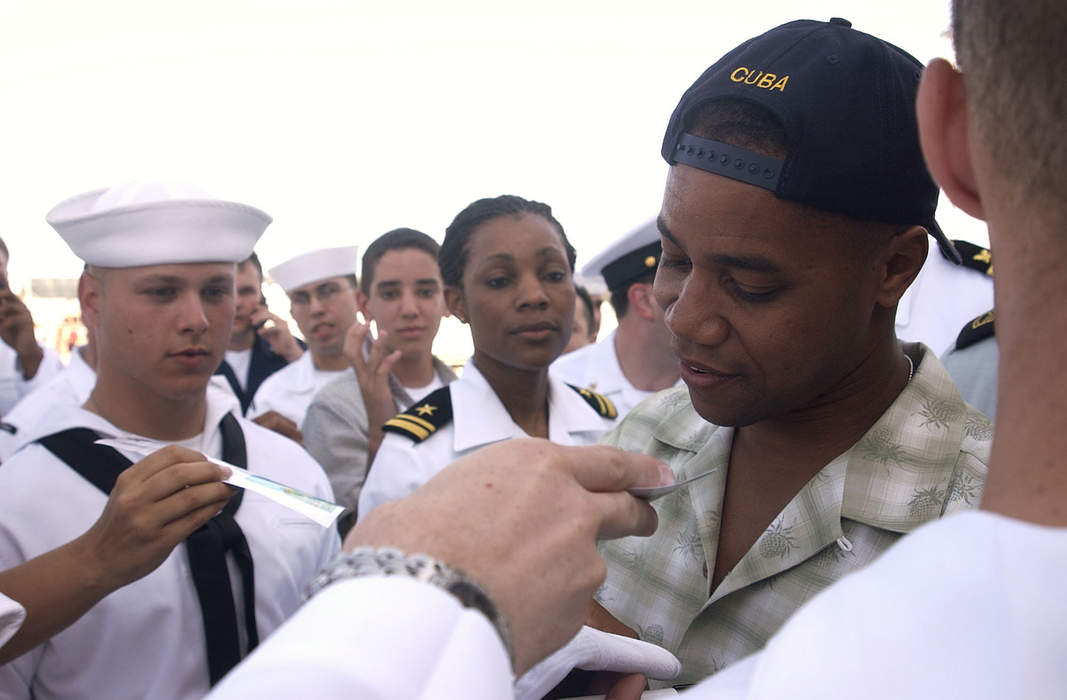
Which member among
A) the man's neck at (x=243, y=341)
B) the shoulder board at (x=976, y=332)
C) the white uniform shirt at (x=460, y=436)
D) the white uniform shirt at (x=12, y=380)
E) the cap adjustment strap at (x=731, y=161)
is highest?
the cap adjustment strap at (x=731, y=161)

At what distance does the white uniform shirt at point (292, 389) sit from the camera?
568 centimetres

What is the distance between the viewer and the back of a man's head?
0.67 m

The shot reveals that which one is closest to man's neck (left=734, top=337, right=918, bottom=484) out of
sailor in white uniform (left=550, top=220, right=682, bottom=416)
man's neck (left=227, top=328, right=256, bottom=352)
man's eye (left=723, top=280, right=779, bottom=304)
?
man's eye (left=723, top=280, right=779, bottom=304)

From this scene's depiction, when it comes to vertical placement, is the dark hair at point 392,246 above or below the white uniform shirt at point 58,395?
above

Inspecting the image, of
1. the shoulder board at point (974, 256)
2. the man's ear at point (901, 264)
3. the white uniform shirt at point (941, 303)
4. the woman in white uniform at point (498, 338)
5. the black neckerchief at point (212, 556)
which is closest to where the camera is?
the man's ear at point (901, 264)

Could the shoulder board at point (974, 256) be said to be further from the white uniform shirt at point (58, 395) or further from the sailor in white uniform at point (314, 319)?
the sailor in white uniform at point (314, 319)

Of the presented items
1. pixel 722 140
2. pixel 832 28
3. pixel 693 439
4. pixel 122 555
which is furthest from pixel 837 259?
pixel 122 555

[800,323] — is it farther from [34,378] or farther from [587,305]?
[587,305]

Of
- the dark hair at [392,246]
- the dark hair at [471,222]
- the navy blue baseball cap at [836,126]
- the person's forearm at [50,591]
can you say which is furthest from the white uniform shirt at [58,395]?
the navy blue baseball cap at [836,126]

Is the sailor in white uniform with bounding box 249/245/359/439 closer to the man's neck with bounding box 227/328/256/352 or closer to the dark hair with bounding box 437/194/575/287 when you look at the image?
the man's neck with bounding box 227/328/256/352

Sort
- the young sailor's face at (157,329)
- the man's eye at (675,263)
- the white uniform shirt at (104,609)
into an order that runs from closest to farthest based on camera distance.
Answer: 1. the man's eye at (675,263)
2. the white uniform shirt at (104,609)
3. the young sailor's face at (157,329)

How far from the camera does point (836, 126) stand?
1400 mm

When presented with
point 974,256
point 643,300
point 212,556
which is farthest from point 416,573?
point 643,300

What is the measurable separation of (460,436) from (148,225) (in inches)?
53.0
